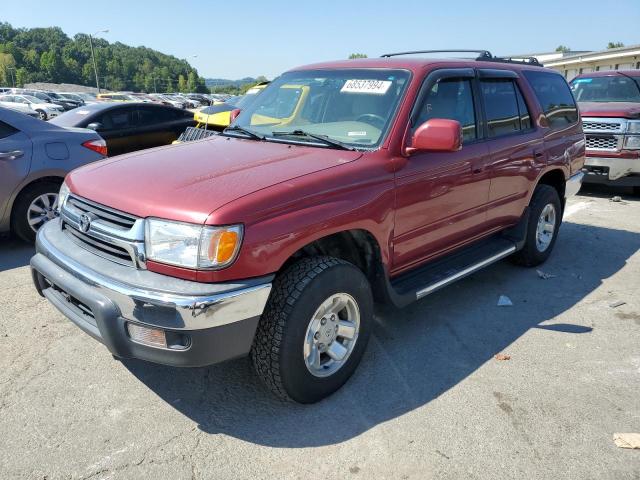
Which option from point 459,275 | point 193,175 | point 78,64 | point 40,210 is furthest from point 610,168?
point 78,64

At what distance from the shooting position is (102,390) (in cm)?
309

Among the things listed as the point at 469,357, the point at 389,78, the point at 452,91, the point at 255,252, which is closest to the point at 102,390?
the point at 255,252

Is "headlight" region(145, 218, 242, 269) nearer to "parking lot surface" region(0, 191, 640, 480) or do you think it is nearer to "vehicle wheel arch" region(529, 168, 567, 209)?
"parking lot surface" region(0, 191, 640, 480)

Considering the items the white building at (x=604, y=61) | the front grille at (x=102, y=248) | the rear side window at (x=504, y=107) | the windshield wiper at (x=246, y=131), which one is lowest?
the front grille at (x=102, y=248)

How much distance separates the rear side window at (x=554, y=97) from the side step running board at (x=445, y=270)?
1.41 meters

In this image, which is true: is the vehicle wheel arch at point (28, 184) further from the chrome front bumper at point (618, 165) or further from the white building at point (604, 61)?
the white building at point (604, 61)

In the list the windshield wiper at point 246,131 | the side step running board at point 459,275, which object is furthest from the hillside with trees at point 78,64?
the side step running board at point 459,275

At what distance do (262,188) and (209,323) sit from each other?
0.73 meters

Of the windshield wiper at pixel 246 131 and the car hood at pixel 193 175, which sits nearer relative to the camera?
the car hood at pixel 193 175

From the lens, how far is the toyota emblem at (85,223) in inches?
113

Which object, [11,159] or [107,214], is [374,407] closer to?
[107,214]

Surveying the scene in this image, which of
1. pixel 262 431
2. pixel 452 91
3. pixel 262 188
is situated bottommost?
pixel 262 431

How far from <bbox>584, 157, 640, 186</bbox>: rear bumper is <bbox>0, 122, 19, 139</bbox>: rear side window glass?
7.66 m

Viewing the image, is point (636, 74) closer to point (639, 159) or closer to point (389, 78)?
point (639, 159)
